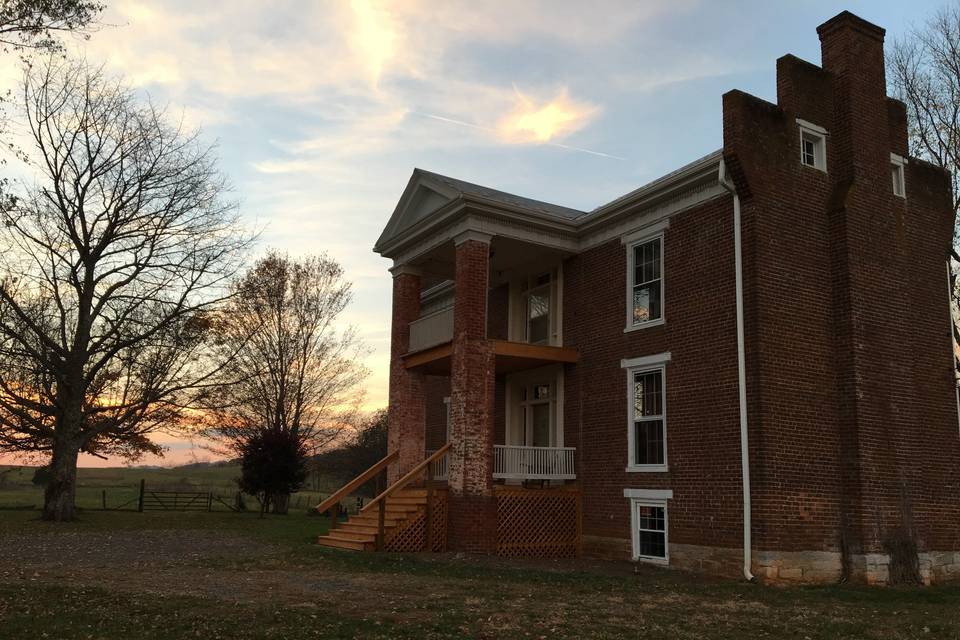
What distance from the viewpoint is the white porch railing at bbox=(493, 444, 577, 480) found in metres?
17.7

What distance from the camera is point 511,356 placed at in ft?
58.5

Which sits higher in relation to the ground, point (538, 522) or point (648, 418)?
point (648, 418)

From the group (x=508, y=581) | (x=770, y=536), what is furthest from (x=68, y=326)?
(x=770, y=536)

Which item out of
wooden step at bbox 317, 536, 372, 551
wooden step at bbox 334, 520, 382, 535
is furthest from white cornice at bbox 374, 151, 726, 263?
wooden step at bbox 317, 536, 372, 551

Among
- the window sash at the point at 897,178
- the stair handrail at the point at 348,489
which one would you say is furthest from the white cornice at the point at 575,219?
the stair handrail at the point at 348,489

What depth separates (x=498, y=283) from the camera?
2166 centimetres

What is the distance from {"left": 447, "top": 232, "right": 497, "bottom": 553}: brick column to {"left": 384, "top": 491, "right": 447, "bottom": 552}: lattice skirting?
24 cm

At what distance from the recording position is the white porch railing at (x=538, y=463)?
1770cm

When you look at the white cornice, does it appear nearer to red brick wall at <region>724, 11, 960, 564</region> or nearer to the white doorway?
red brick wall at <region>724, 11, 960, 564</region>

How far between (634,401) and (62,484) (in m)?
17.4

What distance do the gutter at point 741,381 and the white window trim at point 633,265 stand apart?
1887 mm

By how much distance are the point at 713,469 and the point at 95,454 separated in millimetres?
21258

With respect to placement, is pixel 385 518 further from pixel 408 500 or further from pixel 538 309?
pixel 538 309

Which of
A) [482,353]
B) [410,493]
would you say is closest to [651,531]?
[482,353]
